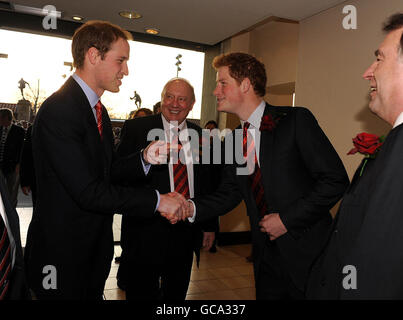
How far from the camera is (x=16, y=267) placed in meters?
1.14

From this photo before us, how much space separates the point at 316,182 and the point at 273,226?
344 millimetres

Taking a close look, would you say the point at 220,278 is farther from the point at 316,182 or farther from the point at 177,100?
the point at 316,182

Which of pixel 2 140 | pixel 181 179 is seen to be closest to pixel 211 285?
pixel 181 179

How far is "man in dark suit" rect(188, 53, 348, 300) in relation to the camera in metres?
1.84

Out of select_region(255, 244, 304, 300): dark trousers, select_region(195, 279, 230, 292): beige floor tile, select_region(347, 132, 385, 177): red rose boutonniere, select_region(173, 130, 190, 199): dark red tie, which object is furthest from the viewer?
select_region(195, 279, 230, 292): beige floor tile

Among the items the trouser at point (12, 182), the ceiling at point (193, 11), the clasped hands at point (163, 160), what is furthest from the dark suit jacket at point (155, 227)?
the trouser at point (12, 182)

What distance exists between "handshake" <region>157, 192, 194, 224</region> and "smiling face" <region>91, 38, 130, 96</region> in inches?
28.5

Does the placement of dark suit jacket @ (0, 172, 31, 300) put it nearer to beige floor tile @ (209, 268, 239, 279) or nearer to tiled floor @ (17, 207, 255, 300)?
tiled floor @ (17, 207, 255, 300)

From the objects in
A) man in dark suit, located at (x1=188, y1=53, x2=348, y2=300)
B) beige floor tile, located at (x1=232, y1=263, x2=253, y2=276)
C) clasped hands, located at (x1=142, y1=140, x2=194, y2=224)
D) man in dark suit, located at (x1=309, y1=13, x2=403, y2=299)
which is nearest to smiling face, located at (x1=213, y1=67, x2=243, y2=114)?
man in dark suit, located at (x1=188, y1=53, x2=348, y2=300)

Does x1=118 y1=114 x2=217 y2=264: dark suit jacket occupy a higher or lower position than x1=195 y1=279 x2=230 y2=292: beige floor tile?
higher
